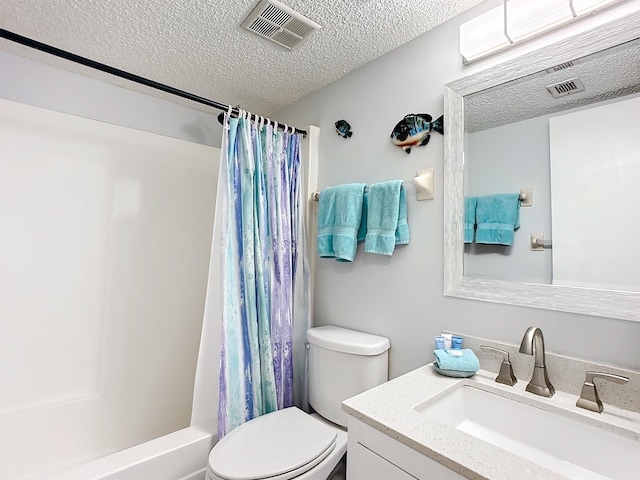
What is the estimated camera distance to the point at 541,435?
97cm

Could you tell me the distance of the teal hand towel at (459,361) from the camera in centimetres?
114

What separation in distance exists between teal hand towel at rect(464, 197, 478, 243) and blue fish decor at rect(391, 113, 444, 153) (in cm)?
32

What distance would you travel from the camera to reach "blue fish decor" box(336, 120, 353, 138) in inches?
70.9

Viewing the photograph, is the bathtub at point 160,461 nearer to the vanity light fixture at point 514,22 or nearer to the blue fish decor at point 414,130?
the blue fish decor at point 414,130

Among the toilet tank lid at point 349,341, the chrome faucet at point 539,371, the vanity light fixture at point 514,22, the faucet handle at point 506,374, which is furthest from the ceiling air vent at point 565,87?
the toilet tank lid at point 349,341

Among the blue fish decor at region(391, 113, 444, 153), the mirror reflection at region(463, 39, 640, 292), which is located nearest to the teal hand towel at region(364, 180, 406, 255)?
the blue fish decor at region(391, 113, 444, 153)

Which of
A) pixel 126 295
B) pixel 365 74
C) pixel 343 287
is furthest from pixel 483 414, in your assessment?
pixel 126 295

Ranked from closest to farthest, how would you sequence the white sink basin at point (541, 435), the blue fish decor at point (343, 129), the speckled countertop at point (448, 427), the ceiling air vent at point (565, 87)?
the speckled countertop at point (448, 427), the white sink basin at point (541, 435), the ceiling air vent at point (565, 87), the blue fish decor at point (343, 129)

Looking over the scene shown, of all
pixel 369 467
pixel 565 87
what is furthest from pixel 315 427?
pixel 565 87

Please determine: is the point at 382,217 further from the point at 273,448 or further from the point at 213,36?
the point at 213,36

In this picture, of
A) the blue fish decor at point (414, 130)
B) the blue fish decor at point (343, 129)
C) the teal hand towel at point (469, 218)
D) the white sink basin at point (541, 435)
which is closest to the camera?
the white sink basin at point (541, 435)

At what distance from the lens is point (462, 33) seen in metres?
1.29

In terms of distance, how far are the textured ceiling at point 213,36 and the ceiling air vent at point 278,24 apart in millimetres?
31

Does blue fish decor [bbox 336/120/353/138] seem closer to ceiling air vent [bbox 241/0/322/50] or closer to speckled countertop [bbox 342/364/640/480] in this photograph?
ceiling air vent [bbox 241/0/322/50]
